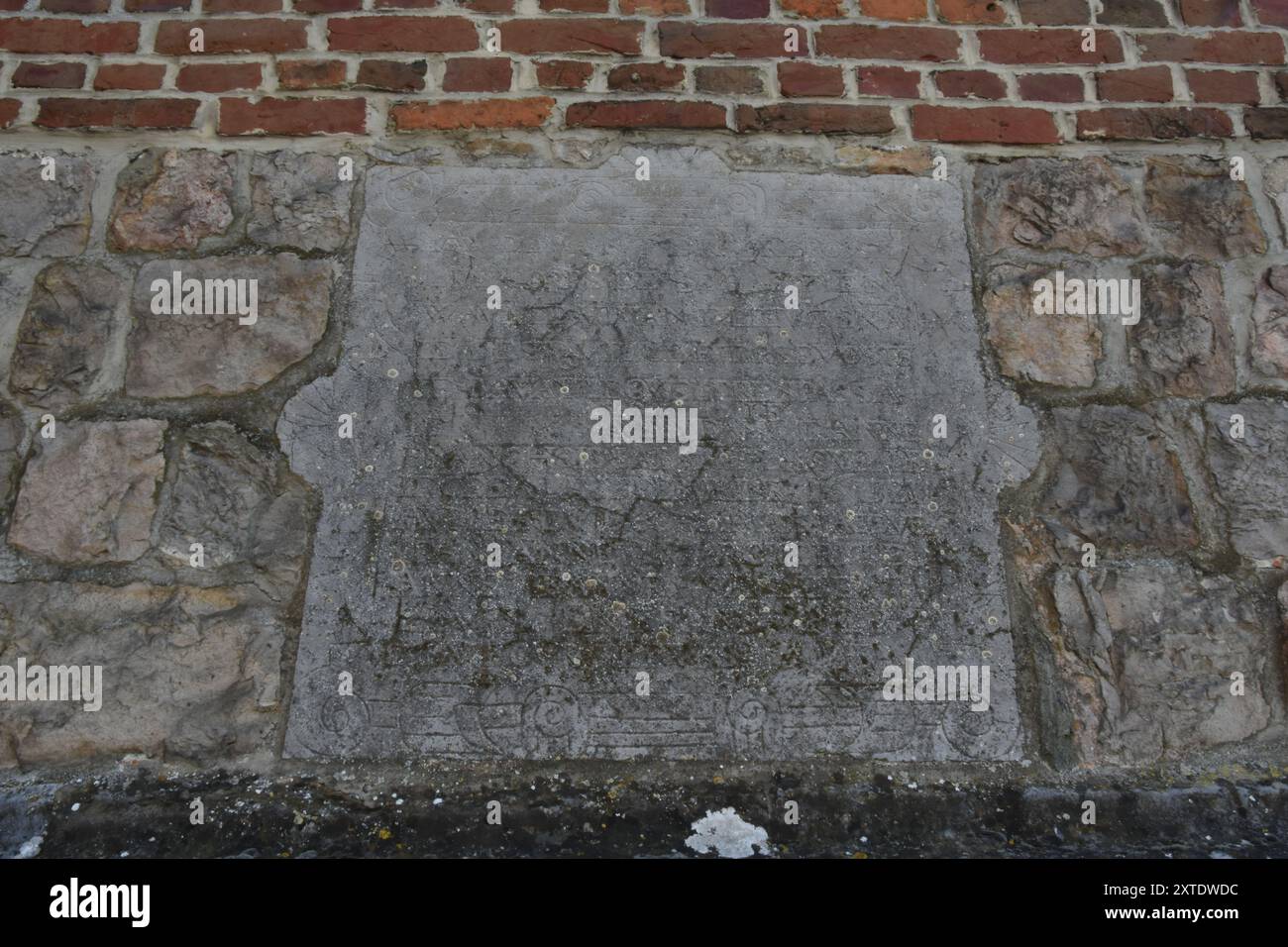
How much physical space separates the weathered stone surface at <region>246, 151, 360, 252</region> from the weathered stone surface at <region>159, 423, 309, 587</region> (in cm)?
51

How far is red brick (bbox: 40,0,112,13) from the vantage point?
2133 millimetres

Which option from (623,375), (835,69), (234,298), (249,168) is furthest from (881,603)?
(249,168)

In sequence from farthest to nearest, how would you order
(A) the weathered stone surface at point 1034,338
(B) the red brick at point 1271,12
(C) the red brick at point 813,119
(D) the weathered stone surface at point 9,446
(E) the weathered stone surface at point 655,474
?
1. (B) the red brick at point 1271,12
2. (C) the red brick at point 813,119
3. (A) the weathered stone surface at point 1034,338
4. (D) the weathered stone surface at point 9,446
5. (E) the weathered stone surface at point 655,474

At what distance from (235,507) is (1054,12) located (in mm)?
2395

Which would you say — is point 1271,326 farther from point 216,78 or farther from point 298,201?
point 216,78

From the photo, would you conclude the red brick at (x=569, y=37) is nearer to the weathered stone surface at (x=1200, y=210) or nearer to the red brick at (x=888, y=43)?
the red brick at (x=888, y=43)

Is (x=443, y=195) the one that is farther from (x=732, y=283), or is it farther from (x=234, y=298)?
(x=732, y=283)

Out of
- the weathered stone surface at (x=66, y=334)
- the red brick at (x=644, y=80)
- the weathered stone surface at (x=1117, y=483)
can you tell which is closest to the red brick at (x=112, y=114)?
the weathered stone surface at (x=66, y=334)

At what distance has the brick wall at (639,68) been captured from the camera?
6.90ft

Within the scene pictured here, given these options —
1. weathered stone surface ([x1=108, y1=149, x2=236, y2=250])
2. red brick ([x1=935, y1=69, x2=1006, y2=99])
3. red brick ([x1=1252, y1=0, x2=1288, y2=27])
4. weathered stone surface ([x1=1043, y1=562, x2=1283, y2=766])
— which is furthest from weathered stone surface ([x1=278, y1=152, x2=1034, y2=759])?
red brick ([x1=1252, y1=0, x2=1288, y2=27])

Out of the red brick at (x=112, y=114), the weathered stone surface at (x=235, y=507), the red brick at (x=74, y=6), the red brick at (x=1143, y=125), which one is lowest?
the weathered stone surface at (x=235, y=507)

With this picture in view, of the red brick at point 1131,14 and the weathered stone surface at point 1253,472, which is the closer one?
the weathered stone surface at point 1253,472

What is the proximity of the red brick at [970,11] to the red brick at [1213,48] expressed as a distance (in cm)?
38

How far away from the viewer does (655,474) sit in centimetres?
190
